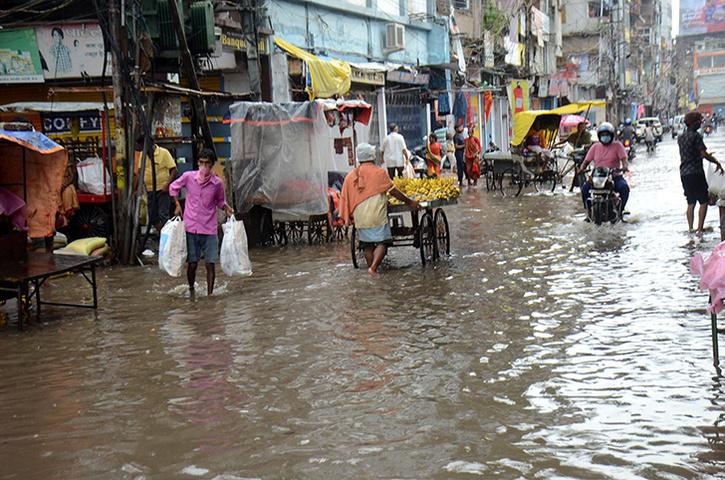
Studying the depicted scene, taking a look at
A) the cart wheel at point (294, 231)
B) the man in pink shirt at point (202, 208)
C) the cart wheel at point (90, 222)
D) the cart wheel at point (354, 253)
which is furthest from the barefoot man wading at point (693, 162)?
the cart wheel at point (90, 222)

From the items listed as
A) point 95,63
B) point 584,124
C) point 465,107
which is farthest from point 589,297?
point 465,107

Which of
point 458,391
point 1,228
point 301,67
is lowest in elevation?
point 458,391

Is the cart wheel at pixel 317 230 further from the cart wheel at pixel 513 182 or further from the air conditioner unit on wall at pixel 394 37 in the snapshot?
the air conditioner unit on wall at pixel 394 37

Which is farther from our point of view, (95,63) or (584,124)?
(584,124)

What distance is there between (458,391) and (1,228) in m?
6.14

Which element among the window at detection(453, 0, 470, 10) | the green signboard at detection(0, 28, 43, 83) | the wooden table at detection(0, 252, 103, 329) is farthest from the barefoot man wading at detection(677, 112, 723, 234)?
the window at detection(453, 0, 470, 10)

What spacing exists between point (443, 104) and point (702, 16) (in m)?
137

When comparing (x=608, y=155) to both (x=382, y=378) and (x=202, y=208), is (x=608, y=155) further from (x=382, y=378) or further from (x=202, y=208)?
(x=382, y=378)

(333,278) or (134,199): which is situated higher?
(134,199)

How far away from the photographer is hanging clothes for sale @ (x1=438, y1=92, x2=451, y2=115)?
36188 millimetres

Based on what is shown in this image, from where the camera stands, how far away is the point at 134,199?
14422 millimetres

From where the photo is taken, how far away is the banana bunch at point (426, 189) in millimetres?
12914

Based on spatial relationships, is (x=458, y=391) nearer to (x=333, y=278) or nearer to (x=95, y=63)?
(x=333, y=278)

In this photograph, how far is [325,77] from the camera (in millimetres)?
22250
